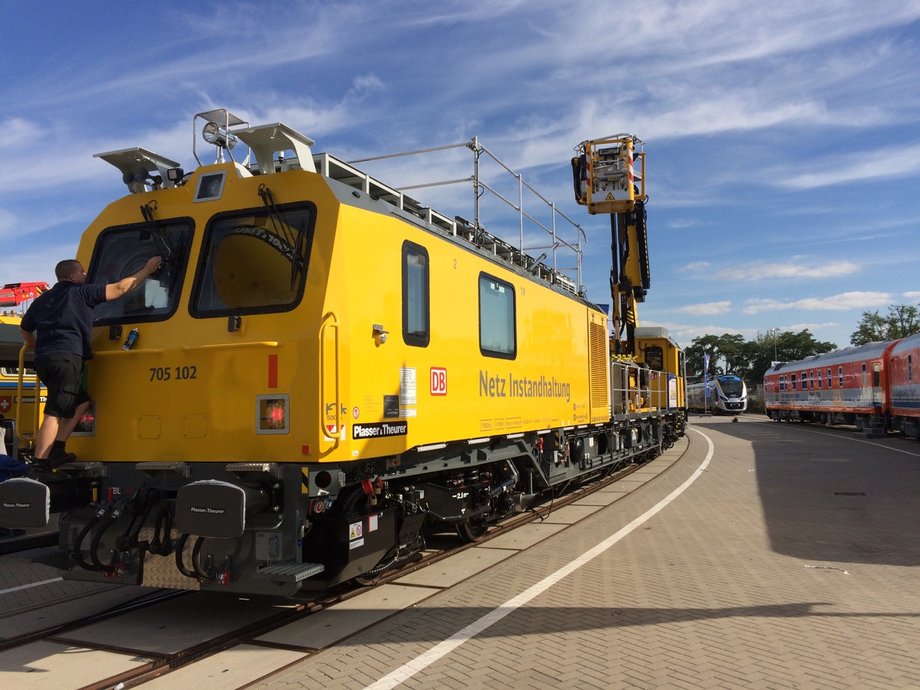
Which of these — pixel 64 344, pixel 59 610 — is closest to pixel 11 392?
pixel 59 610

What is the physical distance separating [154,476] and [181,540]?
644mm

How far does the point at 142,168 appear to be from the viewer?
20.6 feet

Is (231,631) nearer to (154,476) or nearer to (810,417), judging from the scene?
(154,476)

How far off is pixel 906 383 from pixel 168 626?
2475 centimetres

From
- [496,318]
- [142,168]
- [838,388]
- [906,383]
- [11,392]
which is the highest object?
[142,168]

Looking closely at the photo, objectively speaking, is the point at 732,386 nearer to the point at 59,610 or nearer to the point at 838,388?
the point at 838,388

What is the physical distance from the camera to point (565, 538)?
8.52m

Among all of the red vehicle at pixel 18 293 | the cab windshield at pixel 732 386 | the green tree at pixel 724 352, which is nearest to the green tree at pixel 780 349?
the green tree at pixel 724 352

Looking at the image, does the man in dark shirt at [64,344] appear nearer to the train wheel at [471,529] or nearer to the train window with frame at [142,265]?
the train window with frame at [142,265]

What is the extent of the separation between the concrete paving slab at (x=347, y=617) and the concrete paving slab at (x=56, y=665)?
94 centimetres

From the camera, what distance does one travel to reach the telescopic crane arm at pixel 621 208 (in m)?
15.8

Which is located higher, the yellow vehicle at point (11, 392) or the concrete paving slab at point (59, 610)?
the yellow vehicle at point (11, 392)

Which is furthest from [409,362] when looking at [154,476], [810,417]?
[810,417]

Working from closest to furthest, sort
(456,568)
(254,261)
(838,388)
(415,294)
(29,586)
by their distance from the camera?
1. (254,261)
2. (415,294)
3. (29,586)
4. (456,568)
5. (838,388)
